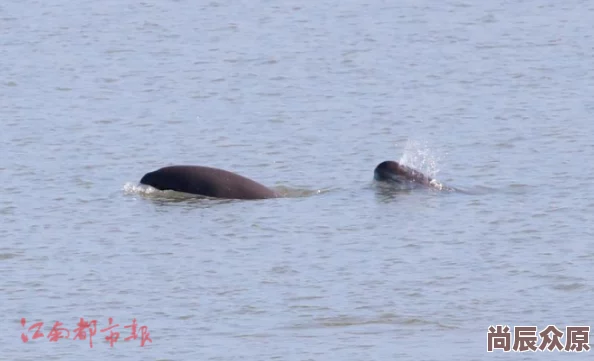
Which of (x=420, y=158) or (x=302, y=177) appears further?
(x=420, y=158)

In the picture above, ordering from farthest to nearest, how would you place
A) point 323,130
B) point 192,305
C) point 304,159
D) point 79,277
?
point 323,130
point 304,159
point 79,277
point 192,305

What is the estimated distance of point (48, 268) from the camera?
15.2 m

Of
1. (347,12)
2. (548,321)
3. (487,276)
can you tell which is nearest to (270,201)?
(487,276)

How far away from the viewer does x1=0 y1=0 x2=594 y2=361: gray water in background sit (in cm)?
1349

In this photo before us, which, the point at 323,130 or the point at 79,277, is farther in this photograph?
the point at 323,130

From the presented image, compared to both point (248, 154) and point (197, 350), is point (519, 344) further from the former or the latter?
point (248, 154)

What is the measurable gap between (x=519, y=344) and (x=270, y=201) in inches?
231

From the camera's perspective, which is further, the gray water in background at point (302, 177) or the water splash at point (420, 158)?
the water splash at point (420, 158)

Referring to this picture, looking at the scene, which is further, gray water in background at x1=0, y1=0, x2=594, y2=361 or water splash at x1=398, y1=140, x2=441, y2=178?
water splash at x1=398, y1=140, x2=441, y2=178

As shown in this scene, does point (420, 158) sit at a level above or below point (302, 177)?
below

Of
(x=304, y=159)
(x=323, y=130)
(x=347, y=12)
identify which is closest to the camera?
(x=304, y=159)

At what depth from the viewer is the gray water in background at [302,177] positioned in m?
13.5

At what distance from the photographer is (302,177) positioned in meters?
19.4

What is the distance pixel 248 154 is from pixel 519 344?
8725mm
